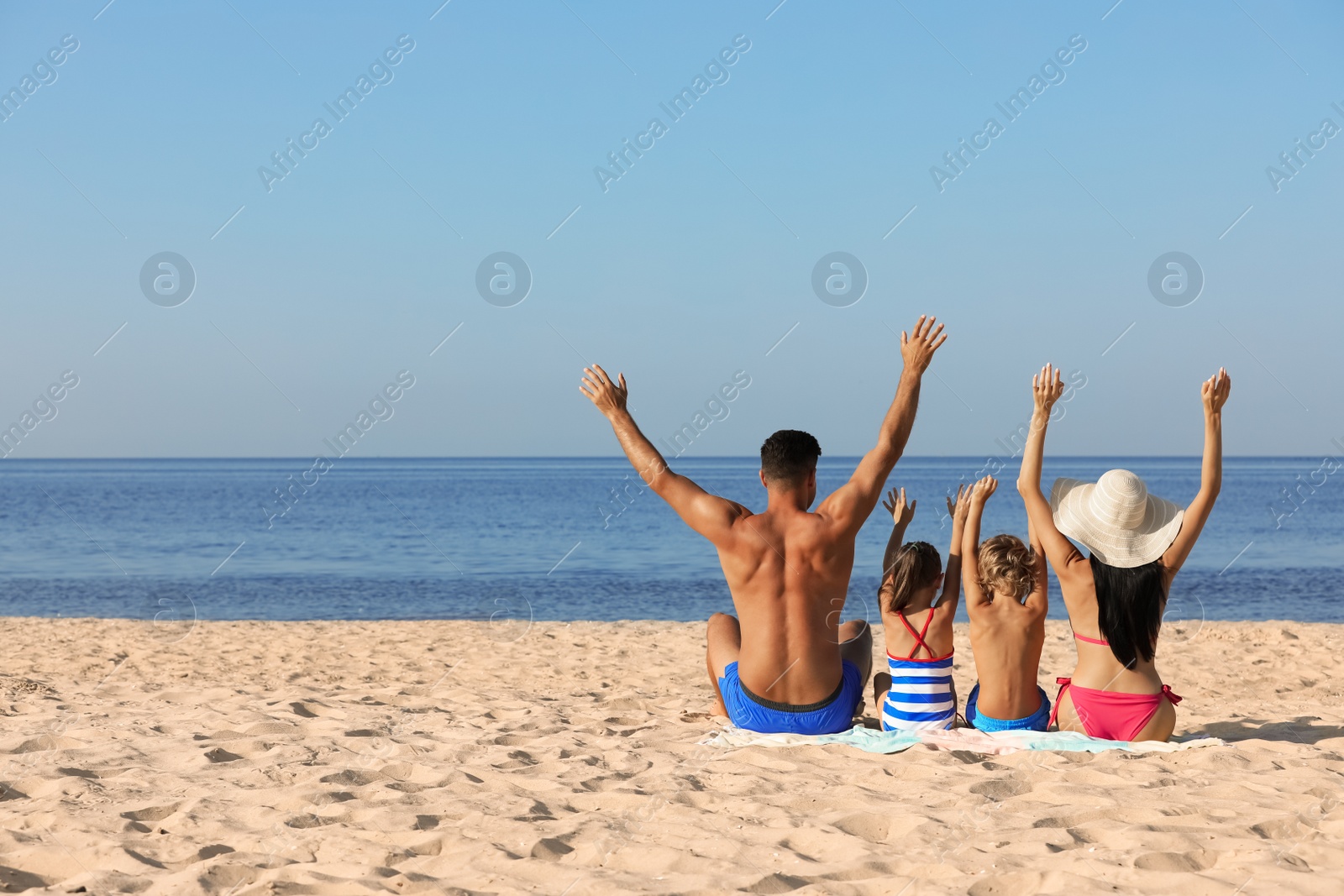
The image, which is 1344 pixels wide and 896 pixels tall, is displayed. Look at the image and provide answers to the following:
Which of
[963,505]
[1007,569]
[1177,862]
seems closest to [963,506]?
[963,505]

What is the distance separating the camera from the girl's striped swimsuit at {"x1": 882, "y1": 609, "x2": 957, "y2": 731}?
4855 millimetres

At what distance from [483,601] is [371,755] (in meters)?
11.9

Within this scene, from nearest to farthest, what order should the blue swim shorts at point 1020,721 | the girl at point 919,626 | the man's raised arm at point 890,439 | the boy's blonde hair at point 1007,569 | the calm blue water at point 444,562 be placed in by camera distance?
the man's raised arm at point 890,439, the boy's blonde hair at point 1007,569, the girl at point 919,626, the blue swim shorts at point 1020,721, the calm blue water at point 444,562

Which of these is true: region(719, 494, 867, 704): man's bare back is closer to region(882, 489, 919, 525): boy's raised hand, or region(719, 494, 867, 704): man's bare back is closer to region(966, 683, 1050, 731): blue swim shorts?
region(882, 489, 919, 525): boy's raised hand

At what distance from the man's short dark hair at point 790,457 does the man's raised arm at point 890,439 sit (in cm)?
19

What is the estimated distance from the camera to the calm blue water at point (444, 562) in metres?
15.9

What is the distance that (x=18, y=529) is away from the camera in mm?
29875

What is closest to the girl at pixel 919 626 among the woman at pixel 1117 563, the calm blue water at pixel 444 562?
the woman at pixel 1117 563

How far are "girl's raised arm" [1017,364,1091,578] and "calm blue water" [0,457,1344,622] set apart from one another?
969cm

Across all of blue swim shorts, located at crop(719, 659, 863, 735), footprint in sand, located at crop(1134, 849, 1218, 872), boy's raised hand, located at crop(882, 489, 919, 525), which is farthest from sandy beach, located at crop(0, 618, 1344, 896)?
boy's raised hand, located at crop(882, 489, 919, 525)

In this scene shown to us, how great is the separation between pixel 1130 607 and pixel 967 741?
0.98 meters

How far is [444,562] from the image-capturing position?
74.7 feet

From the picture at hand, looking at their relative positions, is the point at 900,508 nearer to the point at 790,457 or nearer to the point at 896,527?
the point at 896,527

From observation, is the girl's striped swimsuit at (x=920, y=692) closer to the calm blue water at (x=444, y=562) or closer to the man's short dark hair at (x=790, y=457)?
the man's short dark hair at (x=790, y=457)
